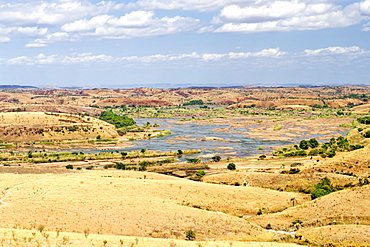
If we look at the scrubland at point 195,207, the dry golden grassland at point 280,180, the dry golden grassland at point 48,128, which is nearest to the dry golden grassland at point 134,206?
the scrubland at point 195,207

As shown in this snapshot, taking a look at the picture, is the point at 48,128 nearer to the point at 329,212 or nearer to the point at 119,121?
the point at 119,121

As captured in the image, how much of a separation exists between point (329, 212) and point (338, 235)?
773 centimetres

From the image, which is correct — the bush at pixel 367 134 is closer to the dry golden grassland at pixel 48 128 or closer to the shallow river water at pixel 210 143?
the shallow river water at pixel 210 143

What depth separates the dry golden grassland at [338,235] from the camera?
1398 inches

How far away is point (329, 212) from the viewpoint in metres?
44.7

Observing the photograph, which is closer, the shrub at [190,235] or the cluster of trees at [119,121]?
the shrub at [190,235]

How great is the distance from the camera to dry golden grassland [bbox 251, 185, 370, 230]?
42562 millimetres

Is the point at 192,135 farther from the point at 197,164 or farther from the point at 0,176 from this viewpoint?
the point at 0,176

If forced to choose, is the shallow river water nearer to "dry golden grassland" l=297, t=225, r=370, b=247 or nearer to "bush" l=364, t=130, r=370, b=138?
"bush" l=364, t=130, r=370, b=138

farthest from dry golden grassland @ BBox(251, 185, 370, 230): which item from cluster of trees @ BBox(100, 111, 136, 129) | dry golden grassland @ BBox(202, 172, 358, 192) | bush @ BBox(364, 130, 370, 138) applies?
cluster of trees @ BBox(100, 111, 136, 129)

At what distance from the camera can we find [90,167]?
90.1m

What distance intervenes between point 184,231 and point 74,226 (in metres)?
10.1

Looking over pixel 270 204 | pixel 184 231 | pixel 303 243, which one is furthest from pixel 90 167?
pixel 303 243

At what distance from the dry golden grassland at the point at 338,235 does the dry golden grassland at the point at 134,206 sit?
12.5 ft
